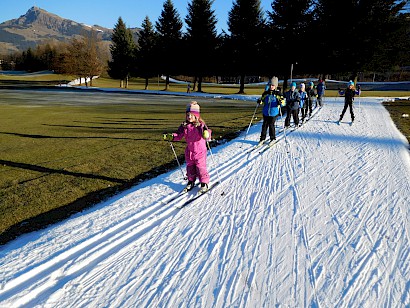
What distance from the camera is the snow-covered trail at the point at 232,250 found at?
297 cm

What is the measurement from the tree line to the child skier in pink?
32.8 meters

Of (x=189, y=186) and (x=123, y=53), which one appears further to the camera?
(x=123, y=53)

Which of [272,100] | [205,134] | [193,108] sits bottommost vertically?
[205,134]

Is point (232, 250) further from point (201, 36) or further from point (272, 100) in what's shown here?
point (201, 36)

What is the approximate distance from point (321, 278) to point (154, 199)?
10.2ft

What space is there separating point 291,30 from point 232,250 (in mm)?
38870

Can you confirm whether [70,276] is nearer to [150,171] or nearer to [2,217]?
[2,217]

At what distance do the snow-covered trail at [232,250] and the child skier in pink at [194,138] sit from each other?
0.48m

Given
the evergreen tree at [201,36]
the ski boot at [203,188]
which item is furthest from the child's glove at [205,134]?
the evergreen tree at [201,36]

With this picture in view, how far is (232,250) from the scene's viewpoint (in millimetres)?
3672

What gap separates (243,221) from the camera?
4.39 metres

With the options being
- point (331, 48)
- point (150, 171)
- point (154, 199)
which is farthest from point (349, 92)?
point (331, 48)

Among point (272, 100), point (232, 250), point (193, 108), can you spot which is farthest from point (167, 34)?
point (232, 250)

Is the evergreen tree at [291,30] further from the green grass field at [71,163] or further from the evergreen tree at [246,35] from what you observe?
the green grass field at [71,163]
